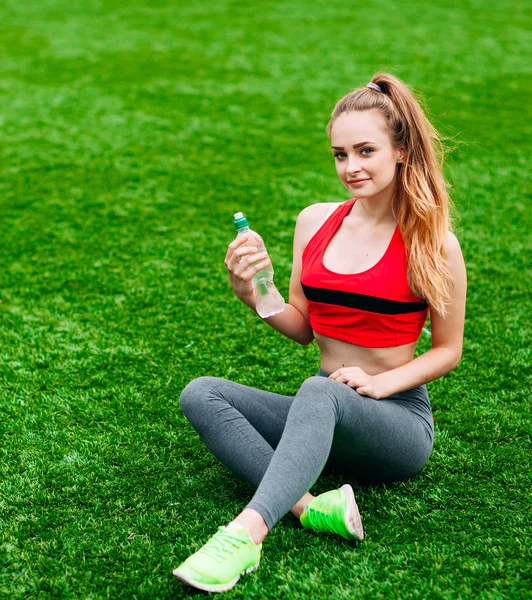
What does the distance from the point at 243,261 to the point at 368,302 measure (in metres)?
0.46

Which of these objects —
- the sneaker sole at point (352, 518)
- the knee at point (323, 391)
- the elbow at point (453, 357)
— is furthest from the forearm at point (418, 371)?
the sneaker sole at point (352, 518)

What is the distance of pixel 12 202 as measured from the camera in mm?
5910

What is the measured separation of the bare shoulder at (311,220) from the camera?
9.80 feet

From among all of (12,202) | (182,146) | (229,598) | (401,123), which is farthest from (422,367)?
(182,146)

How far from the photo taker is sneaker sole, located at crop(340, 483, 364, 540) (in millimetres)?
2457

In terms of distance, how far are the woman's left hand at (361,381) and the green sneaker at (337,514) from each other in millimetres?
316

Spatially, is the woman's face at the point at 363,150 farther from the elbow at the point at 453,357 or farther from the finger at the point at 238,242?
the elbow at the point at 453,357

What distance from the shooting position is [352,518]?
2469mm

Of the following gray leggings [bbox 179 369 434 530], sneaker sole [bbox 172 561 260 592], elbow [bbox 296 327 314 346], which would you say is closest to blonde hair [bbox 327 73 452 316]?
gray leggings [bbox 179 369 434 530]

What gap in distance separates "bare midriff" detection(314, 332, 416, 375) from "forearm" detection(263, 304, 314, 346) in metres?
0.18

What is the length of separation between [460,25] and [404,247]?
31.9 feet

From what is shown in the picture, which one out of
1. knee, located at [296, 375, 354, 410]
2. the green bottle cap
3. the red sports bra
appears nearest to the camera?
knee, located at [296, 375, 354, 410]

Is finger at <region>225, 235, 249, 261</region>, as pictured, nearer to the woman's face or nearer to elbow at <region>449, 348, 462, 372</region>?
the woman's face

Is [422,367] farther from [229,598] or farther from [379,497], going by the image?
[229,598]
